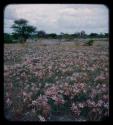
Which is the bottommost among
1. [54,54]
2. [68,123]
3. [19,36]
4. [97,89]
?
[68,123]

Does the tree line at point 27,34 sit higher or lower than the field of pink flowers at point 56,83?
higher

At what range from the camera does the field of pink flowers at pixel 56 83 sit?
2.00m

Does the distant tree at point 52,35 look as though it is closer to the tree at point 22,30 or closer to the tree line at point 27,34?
the tree line at point 27,34

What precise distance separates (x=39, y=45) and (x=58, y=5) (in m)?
0.35

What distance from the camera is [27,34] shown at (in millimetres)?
2074

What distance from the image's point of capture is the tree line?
204 cm

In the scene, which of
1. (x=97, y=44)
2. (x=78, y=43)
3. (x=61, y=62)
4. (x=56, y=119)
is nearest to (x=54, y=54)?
(x=61, y=62)

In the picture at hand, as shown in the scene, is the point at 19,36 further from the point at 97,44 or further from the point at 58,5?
the point at 97,44

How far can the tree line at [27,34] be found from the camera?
2.04 metres

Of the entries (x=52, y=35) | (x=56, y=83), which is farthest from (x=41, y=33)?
(x=56, y=83)

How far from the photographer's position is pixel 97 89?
79.5 inches

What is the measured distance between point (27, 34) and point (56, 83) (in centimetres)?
46

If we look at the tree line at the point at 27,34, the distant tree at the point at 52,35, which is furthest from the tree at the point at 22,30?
the distant tree at the point at 52,35

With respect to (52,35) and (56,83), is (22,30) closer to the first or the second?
(52,35)
